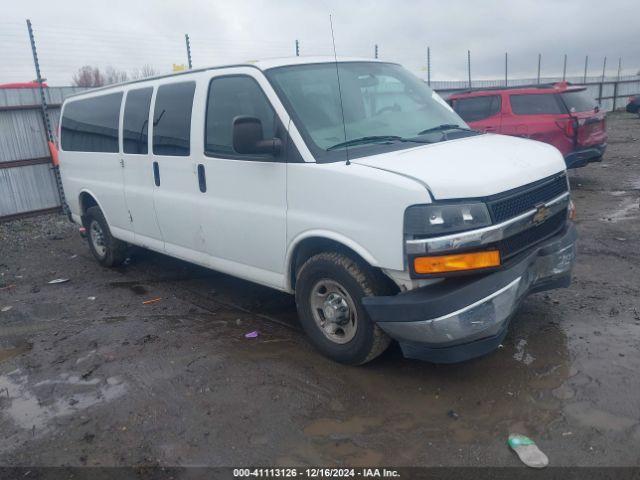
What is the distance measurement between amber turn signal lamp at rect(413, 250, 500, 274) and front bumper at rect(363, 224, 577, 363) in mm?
114

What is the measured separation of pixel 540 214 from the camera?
366cm

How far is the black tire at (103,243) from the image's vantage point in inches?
262

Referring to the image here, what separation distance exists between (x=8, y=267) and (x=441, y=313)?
661 centimetres

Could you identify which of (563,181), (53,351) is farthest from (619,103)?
(53,351)

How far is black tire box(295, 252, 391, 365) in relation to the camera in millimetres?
3574

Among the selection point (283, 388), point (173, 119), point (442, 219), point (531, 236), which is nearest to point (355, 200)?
point (442, 219)

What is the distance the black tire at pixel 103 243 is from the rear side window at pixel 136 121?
1381 mm

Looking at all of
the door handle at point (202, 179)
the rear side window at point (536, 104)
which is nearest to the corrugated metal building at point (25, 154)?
the door handle at point (202, 179)

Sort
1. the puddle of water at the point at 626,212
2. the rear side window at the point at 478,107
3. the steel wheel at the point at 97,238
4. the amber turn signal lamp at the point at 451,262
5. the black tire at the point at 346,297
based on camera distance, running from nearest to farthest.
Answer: the amber turn signal lamp at the point at 451,262
the black tire at the point at 346,297
the steel wheel at the point at 97,238
the puddle of water at the point at 626,212
the rear side window at the point at 478,107

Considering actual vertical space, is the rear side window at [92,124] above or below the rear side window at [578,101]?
above

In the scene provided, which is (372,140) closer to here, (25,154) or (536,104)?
(536,104)

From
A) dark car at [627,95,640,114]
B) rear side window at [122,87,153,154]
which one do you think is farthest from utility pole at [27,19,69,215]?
dark car at [627,95,640,114]

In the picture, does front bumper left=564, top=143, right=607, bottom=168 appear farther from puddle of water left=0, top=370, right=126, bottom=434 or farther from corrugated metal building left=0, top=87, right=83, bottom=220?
corrugated metal building left=0, top=87, right=83, bottom=220

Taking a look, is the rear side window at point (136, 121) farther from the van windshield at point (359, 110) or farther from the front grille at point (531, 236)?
the front grille at point (531, 236)
